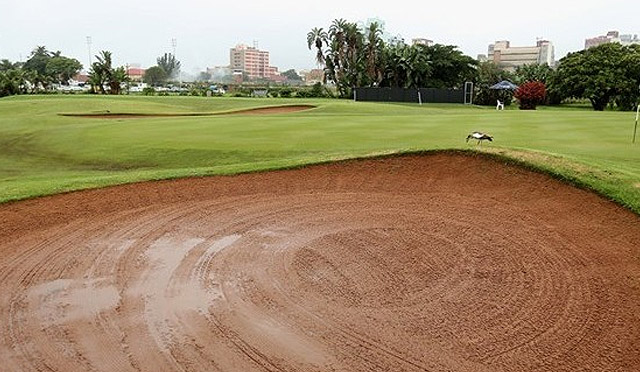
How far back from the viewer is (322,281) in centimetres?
643

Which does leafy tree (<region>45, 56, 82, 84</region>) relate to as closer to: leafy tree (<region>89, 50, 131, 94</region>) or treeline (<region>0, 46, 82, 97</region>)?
treeline (<region>0, 46, 82, 97</region>)

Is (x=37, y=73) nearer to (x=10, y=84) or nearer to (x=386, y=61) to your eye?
(x=10, y=84)

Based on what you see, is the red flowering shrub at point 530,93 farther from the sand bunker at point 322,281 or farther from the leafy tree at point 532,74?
the sand bunker at point 322,281

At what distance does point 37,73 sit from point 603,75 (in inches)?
3019

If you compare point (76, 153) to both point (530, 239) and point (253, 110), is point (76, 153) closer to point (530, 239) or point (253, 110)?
point (530, 239)

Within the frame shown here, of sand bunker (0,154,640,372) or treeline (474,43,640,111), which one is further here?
treeline (474,43,640,111)

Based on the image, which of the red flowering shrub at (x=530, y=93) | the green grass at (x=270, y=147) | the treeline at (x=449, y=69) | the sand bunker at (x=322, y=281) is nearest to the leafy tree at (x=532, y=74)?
the treeline at (x=449, y=69)

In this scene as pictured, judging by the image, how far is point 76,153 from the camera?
1920 cm

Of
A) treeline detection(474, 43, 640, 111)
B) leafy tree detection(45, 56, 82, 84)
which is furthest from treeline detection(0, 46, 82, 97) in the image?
treeline detection(474, 43, 640, 111)

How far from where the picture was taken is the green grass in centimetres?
1130

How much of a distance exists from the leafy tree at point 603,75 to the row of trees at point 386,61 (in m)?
13.4

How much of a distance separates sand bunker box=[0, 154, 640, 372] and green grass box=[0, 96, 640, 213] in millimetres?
1211

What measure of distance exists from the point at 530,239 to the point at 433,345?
363 centimetres

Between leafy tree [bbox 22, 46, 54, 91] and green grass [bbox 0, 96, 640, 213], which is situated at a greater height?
leafy tree [bbox 22, 46, 54, 91]
